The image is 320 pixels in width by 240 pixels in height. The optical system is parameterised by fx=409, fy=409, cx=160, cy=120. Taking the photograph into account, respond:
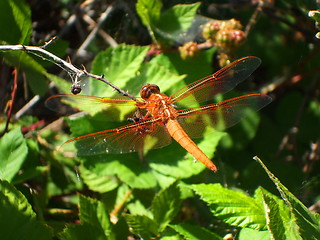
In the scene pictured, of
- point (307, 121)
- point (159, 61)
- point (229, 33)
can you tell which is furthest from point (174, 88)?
point (307, 121)

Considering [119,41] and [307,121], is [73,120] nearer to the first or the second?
[119,41]

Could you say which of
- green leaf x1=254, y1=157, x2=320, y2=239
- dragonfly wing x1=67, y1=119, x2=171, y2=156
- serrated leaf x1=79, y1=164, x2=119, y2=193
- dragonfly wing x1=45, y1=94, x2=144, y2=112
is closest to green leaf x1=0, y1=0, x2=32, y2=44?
dragonfly wing x1=45, y1=94, x2=144, y2=112

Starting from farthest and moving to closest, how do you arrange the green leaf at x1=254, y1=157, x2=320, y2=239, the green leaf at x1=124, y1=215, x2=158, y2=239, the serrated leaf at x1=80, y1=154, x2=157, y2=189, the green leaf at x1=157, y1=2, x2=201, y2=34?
the green leaf at x1=157, y1=2, x2=201, y2=34 < the serrated leaf at x1=80, y1=154, x2=157, y2=189 < the green leaf at x1=124, y1=215, x2=158, y2=239 < the green leaf at x1=254, y1=157, x2=320, y2=239

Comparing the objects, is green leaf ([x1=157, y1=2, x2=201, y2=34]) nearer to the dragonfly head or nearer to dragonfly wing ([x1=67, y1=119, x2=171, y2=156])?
the dragonfly head

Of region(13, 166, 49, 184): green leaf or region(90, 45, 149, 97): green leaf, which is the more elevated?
region(90, 45, 149, 97): green leaf

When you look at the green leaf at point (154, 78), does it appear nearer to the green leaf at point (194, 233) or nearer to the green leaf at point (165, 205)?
the green leaf at point (165, 205)

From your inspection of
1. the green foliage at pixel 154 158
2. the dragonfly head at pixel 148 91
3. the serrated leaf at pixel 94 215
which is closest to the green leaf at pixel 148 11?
the green foliage at pixel 154 158
